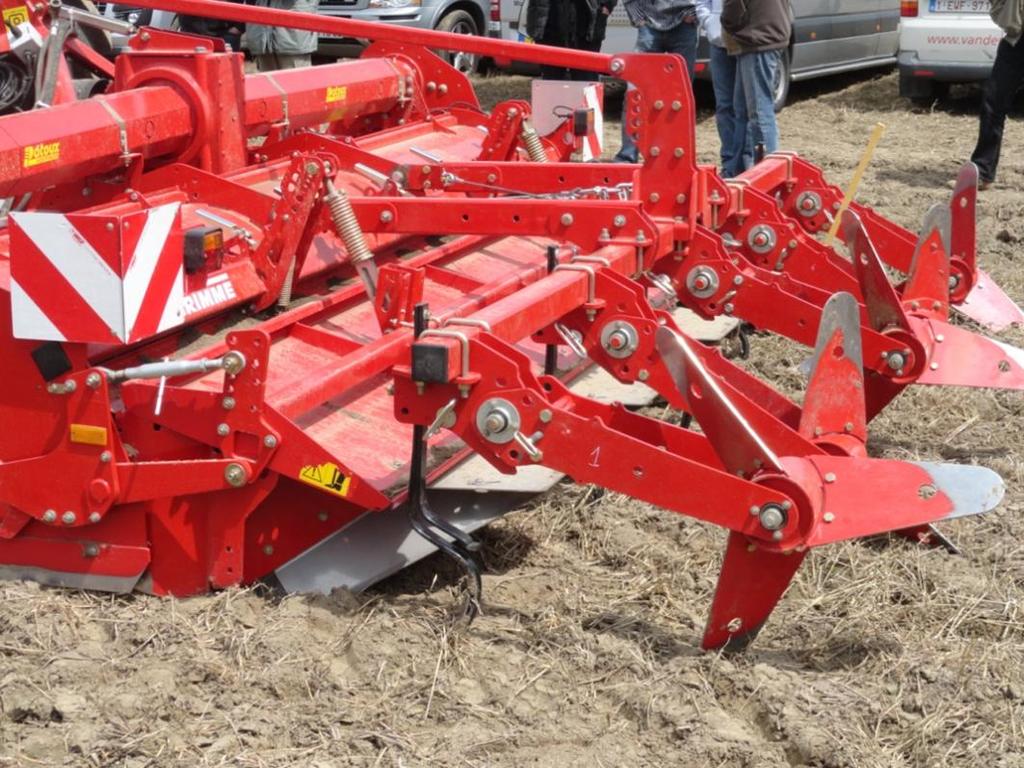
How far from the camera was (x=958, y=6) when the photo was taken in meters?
11.5

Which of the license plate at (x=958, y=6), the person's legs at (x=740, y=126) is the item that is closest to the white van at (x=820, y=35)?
the license plate at (x=958, y=6)

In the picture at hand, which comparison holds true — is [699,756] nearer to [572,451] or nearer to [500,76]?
[572,451]

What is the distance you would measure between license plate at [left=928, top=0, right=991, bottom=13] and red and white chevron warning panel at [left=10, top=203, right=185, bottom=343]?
31.1 ft

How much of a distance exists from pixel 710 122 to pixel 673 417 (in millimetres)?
7410

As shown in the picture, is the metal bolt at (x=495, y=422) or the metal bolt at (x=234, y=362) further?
the metal bolt at (x=234, y=362)

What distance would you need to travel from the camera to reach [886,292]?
15.0 feet

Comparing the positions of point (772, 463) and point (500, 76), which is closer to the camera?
point (772, 463)

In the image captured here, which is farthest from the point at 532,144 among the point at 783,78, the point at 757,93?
the point at 783,78

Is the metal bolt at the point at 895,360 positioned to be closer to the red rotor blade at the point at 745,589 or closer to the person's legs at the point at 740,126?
the red rotor blade at the point at 745,589

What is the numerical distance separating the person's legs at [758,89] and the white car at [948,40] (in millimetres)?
Result: 4103

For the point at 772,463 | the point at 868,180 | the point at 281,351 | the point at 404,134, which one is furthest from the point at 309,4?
the point at 772,463

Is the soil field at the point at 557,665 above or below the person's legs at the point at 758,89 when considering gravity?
below

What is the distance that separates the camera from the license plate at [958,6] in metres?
11.3

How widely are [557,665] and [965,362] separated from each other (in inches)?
80.7
